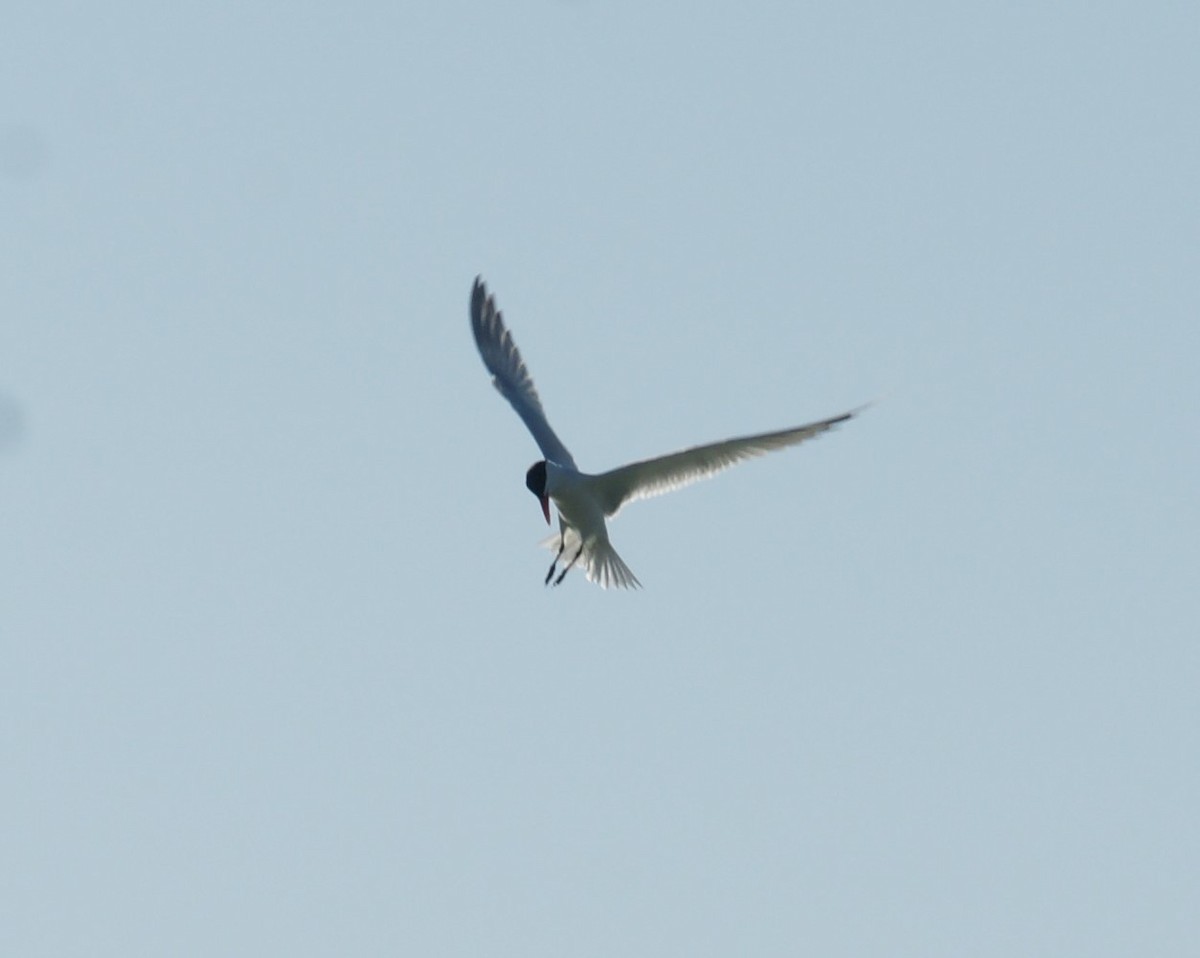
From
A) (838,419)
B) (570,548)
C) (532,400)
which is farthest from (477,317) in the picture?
(838,419)

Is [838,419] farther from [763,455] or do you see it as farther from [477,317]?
[477,317]

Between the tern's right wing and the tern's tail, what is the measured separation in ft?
5.07

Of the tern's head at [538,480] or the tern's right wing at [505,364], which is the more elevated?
the tern's right wing at [505,364]

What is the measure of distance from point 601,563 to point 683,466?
5.34ft

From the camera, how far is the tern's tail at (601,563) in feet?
85.0

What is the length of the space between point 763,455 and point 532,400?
4620mm

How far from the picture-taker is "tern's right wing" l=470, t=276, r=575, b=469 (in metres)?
27.7

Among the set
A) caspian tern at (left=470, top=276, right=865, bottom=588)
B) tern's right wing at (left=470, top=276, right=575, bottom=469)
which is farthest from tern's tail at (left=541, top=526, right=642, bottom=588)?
tern's right wing at (left=470, top=276, right=575, bottom=469)

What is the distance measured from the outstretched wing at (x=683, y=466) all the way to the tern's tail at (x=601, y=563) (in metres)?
0.39

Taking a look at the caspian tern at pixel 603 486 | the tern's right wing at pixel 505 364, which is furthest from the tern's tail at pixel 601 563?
the tern's right wing at pixel 505 364

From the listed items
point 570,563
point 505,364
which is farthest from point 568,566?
point 505,364

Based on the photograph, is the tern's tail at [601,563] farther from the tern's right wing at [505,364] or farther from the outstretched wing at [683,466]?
the tern's right wing at [505,364]

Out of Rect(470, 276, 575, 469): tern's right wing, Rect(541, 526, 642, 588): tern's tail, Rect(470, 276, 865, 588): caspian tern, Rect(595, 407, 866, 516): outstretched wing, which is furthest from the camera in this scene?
Rect(470, 276, 575, 469): tern's right wing

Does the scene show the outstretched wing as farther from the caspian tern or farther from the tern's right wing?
the tern's right wing
